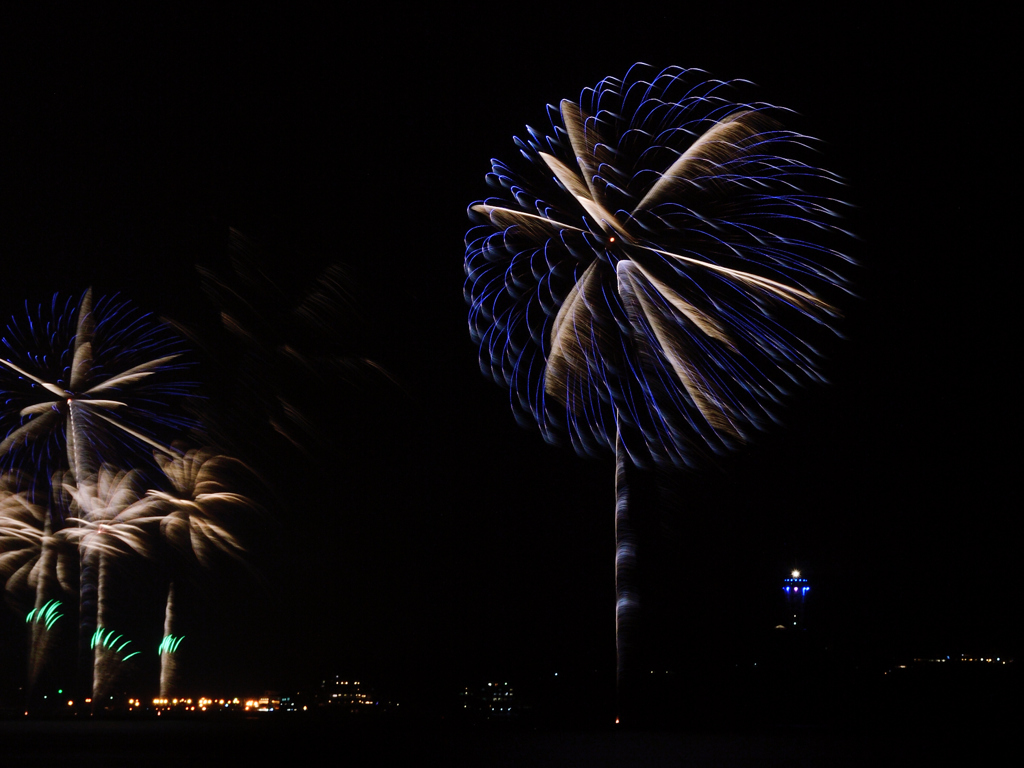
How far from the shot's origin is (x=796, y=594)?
7594 cm

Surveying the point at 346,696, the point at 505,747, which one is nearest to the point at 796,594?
the point at 346,696

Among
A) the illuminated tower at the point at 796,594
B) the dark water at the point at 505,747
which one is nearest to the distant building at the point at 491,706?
the dark water at the point at 505,747

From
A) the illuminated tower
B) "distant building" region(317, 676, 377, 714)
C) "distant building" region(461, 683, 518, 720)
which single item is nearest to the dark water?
"distant building" region(461, 683, 518, 720)

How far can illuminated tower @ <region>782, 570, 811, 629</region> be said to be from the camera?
7469cm

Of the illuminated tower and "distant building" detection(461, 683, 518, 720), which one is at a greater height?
the illuminated tower

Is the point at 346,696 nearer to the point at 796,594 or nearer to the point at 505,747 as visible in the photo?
the point at 796,594

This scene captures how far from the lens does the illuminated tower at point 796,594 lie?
74694 millimetres

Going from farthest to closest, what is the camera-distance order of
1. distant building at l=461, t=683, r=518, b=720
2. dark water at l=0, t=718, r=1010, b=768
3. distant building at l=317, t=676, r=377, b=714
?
distant building at l=317, t=676, r=377, b=714 < distant building at l=461, t=683, r=518, b=720 < dark water at l=0, t=718, r=1010, b=768

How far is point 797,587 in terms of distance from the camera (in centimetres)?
7556

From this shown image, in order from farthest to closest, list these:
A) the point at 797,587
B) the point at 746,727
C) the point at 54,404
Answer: the point at 797,587
the point at 54,404
the point at 746,727

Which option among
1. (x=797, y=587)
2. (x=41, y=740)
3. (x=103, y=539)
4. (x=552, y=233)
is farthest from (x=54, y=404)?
(x=797, y=587)

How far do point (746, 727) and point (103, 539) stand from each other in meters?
31.1

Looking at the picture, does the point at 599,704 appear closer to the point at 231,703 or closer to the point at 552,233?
the point at 552,233

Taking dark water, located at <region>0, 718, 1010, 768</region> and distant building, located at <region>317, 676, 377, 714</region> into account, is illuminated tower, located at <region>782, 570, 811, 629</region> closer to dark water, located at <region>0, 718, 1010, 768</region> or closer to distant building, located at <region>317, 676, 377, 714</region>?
distant building, located at <region>317, 676, 377, 714</region>
